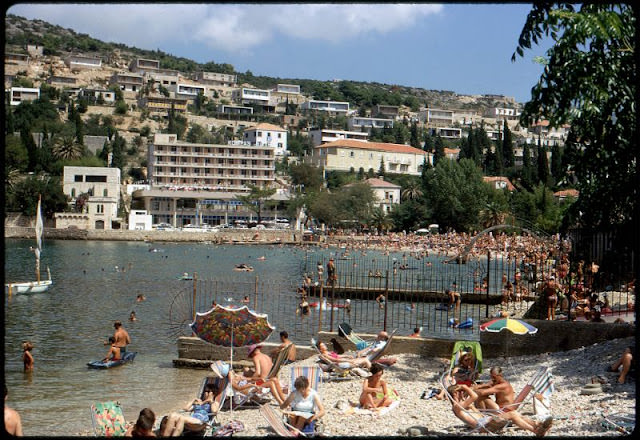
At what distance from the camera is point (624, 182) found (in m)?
11.2

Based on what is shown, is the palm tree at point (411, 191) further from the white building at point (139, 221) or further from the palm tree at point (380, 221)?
the white building at point (139, 221)

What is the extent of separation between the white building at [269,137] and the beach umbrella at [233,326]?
113 meters

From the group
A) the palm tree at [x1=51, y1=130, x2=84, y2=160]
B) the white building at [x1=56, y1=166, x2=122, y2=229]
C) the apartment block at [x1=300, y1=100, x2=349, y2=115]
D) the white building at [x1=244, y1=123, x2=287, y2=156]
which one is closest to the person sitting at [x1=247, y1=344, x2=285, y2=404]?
the white building at [x1=56, y1=166, x2=122, y2=229]

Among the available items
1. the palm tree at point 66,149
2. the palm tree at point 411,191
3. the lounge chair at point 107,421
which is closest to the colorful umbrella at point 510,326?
the lounge chair at point 107,421

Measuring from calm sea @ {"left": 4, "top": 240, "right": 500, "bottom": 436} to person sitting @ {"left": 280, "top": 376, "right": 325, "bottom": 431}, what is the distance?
3.73 meters

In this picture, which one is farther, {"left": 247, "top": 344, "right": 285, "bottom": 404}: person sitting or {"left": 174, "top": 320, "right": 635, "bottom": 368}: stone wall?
{"left": 174, "top": 320, "right": 635, "bottom": 368}: stone wall

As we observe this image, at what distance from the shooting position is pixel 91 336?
20.9 meters

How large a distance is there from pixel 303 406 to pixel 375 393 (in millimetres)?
1718

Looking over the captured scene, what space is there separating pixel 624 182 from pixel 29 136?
310 feet

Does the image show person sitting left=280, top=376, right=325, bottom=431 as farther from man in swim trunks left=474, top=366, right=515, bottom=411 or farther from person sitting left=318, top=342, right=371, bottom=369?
person sitting left=318, top=342, right=371, bottom=369

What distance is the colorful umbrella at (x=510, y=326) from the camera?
12500mm

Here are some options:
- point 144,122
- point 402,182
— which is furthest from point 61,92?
point 402,182

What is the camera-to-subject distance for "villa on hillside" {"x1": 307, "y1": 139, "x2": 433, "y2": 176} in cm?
12350

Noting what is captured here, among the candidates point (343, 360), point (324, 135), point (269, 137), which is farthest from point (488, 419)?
point (324, 135)
